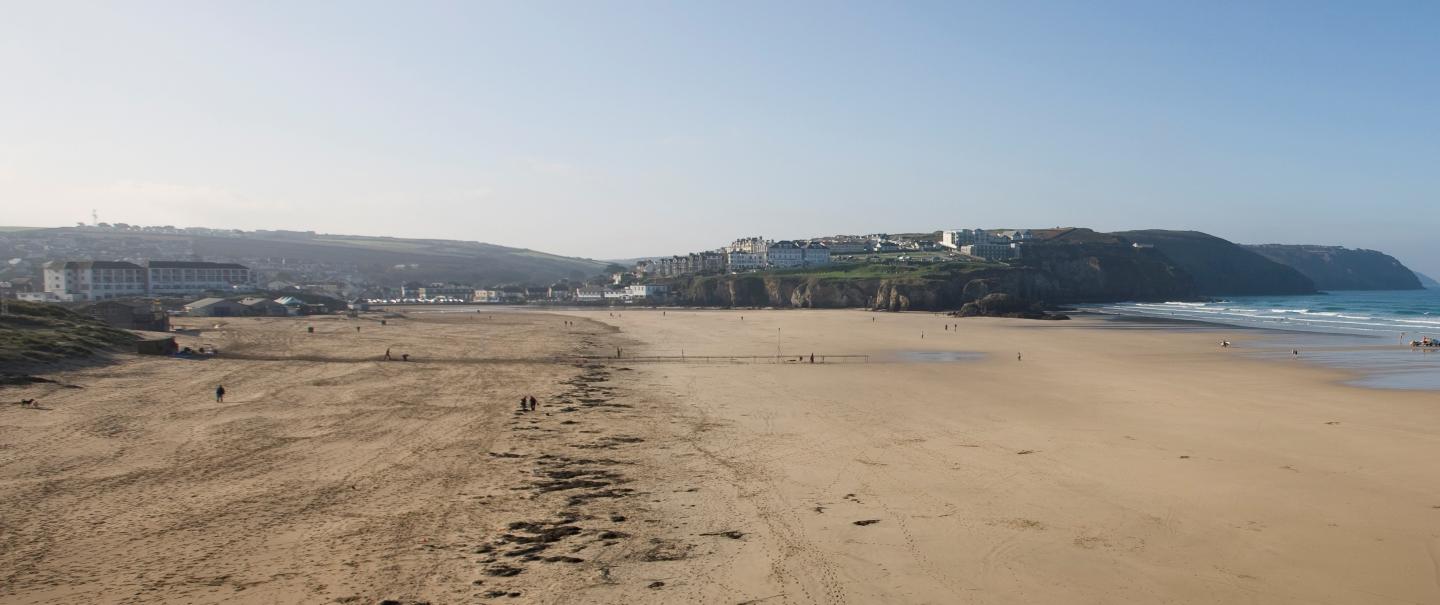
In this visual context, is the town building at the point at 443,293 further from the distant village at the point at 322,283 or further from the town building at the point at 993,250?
the town building at the point at 993,250

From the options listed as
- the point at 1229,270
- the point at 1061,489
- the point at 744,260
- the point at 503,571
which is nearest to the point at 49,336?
the point at 503,571

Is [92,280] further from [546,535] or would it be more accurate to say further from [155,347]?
[546,535]

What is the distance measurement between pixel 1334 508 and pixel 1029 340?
37114 mm

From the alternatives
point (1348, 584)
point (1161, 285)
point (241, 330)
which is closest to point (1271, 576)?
point (1348, 584)

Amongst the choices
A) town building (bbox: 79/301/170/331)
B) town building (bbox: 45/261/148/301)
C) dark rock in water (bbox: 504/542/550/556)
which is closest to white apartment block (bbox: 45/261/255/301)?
town building (bbox: 45/261/148/301)

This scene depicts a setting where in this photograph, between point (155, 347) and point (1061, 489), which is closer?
point (1061, 489)

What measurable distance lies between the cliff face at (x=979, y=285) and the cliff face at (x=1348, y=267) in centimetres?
9117

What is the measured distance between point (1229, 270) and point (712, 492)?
165137 mm

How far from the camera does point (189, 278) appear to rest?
9988cm

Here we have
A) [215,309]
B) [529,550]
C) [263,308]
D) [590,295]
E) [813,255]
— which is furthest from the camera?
[813,255]

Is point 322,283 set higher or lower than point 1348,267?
lower

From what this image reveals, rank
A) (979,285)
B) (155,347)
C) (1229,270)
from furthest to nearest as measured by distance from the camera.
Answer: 1. (1229,270)
2. (979,285)
3. (155,347)

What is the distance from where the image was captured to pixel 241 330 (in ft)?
167

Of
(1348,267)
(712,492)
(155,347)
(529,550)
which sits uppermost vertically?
(1348,267)
